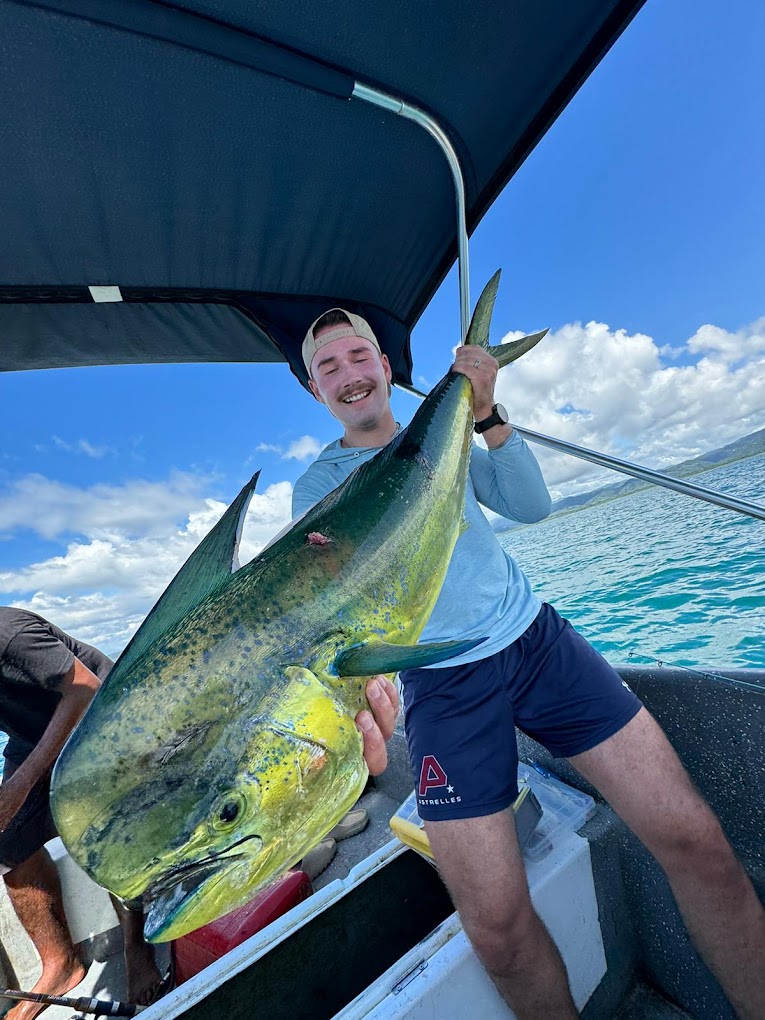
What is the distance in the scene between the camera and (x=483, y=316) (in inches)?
81.3

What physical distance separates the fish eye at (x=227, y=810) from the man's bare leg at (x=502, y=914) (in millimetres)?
974

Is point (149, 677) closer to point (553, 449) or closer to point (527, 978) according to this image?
point (527, 978)

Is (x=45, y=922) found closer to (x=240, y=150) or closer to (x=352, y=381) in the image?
(x=352, y=381)

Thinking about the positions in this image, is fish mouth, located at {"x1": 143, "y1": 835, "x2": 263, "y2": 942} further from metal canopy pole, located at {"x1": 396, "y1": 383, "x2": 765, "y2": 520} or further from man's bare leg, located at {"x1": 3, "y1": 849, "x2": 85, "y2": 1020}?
man's bare leg, located at {"x1": 3, "y1": 849, "x2": 85, "y2": 1020}

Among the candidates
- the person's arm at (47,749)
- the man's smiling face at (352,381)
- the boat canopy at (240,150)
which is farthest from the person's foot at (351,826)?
the boat canopy at (240,150)

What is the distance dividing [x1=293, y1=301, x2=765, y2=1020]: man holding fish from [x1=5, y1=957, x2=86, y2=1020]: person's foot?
2.57 m

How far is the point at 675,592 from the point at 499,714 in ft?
27.1

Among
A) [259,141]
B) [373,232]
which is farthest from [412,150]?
[259,141]

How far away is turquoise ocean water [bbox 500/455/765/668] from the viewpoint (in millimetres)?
5766

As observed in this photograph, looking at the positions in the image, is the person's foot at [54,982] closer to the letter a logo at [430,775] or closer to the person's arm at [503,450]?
the letter a logo at [430,775]

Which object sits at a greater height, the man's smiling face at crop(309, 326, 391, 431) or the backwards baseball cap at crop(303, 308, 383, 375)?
the backwards baseball cap at crop(303, 308, 383, 375)

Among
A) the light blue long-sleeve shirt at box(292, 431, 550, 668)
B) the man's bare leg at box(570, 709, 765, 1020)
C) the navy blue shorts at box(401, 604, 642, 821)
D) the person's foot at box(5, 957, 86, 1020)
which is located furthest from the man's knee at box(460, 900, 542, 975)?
the person's foot at box(5, 957, 86, 1020)

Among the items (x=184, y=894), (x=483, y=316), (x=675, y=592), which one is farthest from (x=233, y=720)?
(x=675, y=592)

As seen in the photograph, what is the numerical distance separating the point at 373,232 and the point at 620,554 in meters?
12.5
